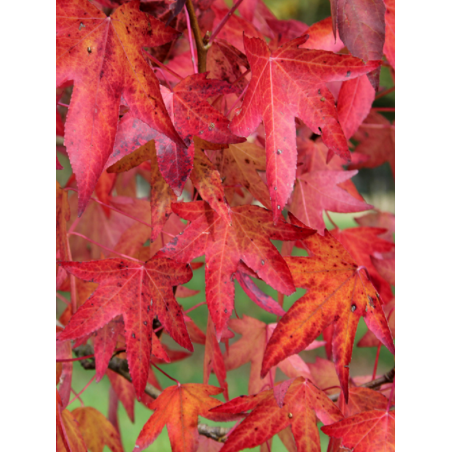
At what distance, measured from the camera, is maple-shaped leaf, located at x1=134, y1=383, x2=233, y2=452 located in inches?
20.1

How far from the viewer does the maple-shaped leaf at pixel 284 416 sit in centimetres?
44

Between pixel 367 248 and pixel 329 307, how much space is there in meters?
0.28

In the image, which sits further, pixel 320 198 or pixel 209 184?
pixel 320 198

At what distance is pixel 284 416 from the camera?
0.46m

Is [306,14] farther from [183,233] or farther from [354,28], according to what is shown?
[183,233]

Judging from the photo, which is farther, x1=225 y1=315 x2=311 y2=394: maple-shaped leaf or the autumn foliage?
x1=225 y1=315 x2=311 y2=394: maple-shaped leaf

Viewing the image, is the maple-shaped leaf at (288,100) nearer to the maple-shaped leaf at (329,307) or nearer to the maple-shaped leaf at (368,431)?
the maple-shaped leaf at (329,307)

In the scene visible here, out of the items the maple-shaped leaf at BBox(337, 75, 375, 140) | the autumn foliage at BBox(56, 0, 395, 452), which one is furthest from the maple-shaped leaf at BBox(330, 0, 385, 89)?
the maple-shaped leaf at BBox(337, 75, 375, 140)

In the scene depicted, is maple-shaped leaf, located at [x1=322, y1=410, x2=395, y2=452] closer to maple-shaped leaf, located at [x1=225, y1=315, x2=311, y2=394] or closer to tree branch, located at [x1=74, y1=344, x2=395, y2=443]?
tree branch, located at [x1=74, y1=344, x2=395, y2=443]

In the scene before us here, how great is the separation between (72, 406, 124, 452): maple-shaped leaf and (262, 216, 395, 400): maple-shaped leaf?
0.43m

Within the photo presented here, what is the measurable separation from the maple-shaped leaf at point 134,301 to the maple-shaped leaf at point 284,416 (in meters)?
0.11

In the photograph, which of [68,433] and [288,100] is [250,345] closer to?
[68,433]

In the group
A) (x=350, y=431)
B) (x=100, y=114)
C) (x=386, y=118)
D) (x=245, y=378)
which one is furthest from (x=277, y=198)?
(x=245, y=378)

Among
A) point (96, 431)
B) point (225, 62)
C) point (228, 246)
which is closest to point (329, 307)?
point (228, 246)
